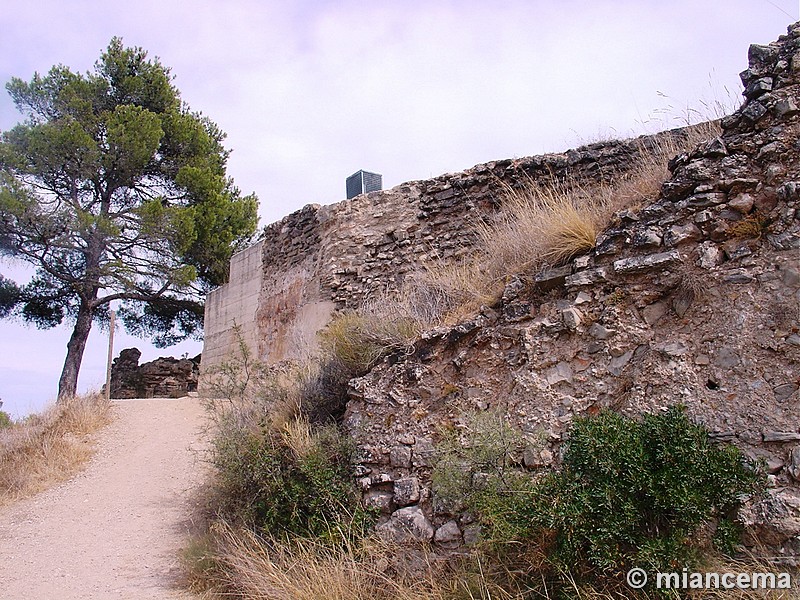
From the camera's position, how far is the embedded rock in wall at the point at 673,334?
3.78 metres

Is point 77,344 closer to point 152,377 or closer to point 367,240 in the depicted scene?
point 152,377

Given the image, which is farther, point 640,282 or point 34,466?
point 34,466

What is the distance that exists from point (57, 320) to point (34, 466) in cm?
850

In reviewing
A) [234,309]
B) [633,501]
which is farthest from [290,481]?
[234,309]

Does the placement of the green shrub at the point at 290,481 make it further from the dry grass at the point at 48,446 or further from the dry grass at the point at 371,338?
the dry grass at the point at 48,446

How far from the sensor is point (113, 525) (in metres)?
7.48

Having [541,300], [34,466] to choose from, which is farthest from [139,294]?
[541,300]

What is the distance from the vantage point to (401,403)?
5281 mm

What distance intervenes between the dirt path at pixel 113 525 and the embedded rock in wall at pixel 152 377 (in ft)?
18.9

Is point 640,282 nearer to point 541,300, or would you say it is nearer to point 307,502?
point 541,300

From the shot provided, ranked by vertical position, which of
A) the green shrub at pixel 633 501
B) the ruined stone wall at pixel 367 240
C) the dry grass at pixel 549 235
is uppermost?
the ruined stone wall at pixel 367 240

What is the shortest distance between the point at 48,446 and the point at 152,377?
7.27 metres

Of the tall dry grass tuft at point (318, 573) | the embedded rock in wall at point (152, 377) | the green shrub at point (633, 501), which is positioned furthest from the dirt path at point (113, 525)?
the embedded rock in wall at point (152, 377)

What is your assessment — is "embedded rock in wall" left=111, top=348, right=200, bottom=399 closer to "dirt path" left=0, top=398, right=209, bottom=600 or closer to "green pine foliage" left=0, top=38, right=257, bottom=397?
"green pine foliage" left=0, top=38, right=257, bottom=397
